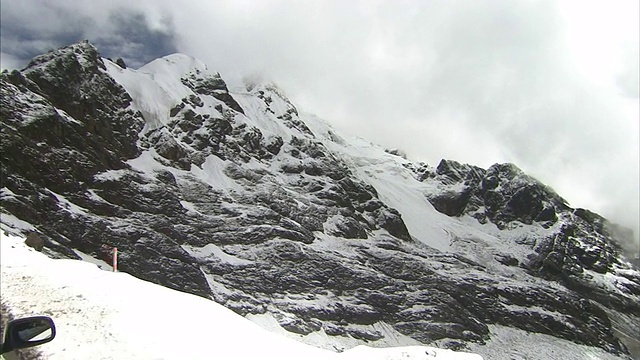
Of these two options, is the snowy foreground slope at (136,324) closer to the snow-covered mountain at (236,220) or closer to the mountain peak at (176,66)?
the snow-covered mountain at (236,220)

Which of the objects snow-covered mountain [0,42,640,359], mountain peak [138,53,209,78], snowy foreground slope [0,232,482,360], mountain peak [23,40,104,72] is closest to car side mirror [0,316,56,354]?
snowy foreground slope [0,232,482,360]

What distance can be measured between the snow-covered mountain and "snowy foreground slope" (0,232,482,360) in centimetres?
5522

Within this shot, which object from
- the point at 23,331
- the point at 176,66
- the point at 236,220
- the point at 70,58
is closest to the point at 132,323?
the point at 23,331

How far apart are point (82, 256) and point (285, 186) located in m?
80.9

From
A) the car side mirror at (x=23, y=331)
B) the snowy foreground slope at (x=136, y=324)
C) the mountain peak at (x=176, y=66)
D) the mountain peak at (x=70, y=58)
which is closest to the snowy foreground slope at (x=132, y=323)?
the snowy foreground slope at (x=136, y=324)

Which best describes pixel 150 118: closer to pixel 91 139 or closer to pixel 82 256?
pixel 91 139

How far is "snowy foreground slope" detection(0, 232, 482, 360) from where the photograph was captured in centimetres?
1084

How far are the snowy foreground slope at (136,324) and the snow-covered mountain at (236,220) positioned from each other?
55218 mm

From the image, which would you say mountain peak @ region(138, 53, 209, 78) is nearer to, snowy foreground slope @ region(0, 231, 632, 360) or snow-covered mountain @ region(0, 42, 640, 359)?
snow-covered mountain @ region(0, 42, 640, 359)

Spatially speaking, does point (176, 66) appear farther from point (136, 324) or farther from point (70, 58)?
point (136, 324)

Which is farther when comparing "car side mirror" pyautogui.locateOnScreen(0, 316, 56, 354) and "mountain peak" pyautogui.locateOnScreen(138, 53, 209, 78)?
"mountain peak" pyautogui.locateOnScreen(138, 53, 209, 78)

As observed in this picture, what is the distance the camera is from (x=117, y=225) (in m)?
94.3

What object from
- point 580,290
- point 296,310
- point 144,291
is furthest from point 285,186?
point 144,291

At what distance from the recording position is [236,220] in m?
123
